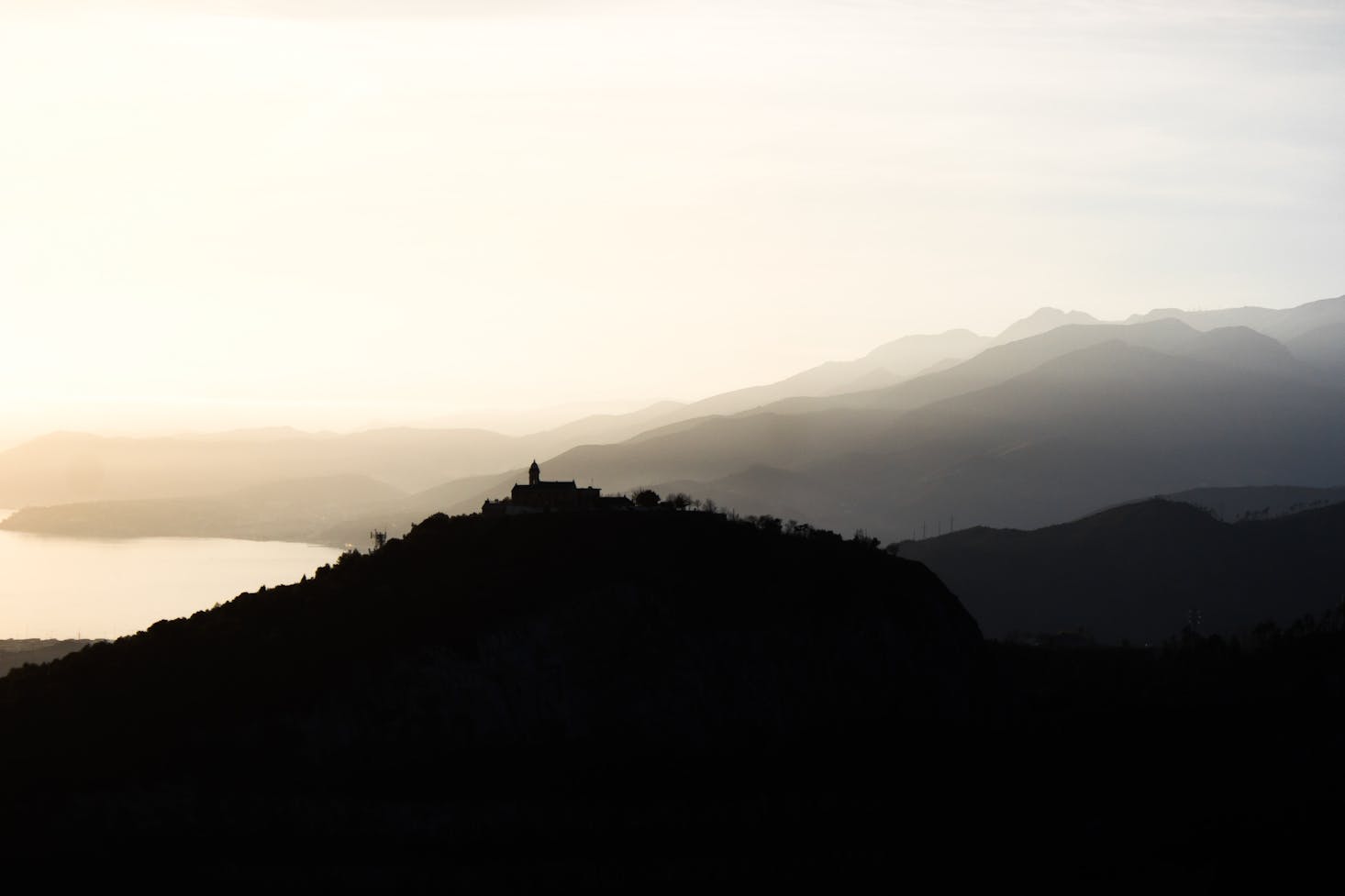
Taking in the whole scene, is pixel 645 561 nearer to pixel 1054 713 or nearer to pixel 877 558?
pixel 877 558

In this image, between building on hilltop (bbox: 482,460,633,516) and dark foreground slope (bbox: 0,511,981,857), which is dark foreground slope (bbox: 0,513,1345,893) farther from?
building on hilltop (bbox: 482,460,633,516)

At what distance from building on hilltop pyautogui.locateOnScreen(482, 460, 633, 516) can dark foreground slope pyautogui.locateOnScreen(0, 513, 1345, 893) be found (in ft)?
18.4

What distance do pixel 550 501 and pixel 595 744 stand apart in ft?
102

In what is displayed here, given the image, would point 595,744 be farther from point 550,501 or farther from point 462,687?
point 550,501

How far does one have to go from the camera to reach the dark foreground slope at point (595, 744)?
399 feet

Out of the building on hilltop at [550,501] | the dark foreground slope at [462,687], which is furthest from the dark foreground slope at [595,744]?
the building on hilltop at [550,501]

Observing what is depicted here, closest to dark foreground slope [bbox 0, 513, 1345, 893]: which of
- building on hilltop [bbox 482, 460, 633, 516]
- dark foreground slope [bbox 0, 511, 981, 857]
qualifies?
dark foreground slope [bbox 0, 511, 981, 857]

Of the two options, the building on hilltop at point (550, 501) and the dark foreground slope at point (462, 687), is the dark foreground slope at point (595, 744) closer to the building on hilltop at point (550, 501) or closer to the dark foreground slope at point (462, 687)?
the dark foreground slope at point (462, 687)

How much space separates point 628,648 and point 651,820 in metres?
16.3

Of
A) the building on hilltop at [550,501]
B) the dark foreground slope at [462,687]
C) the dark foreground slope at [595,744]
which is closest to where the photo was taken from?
the dark foreground slope at [595,744]

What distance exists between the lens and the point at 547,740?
435ft

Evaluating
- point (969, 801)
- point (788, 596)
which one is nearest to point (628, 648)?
point (788, 596)

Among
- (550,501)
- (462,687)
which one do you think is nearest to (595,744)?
(462,687)

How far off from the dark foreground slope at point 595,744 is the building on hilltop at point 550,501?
5598 millimetres
